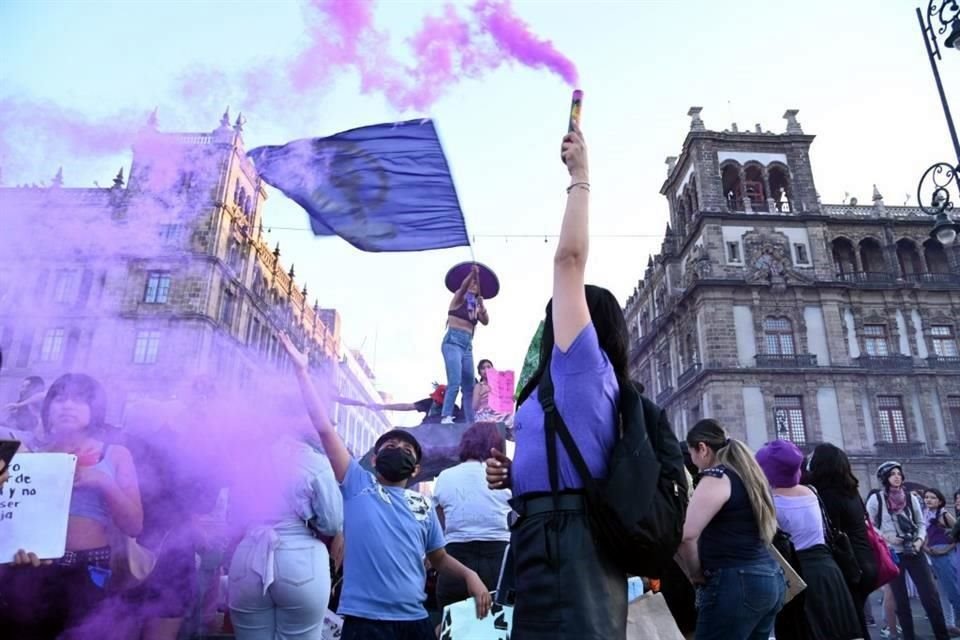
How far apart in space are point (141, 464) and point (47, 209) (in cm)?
214

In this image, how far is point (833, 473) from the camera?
4.91m

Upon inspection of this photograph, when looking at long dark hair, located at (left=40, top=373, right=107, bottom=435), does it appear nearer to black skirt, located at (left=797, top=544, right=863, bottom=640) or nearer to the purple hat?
the purple hat

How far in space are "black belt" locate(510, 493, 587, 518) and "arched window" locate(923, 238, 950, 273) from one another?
45.2 metres

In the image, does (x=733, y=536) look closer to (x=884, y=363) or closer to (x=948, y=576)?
(x=948, y=576)

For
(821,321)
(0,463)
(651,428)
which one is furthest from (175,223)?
(821,321)

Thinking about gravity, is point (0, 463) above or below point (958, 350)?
below

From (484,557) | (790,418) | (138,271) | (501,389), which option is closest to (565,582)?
(484,557)

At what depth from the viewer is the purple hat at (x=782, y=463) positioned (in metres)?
4.31

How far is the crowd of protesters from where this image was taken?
207cm

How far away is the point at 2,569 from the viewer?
3.05 metres

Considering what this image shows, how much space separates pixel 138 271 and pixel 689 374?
3538 centimetres

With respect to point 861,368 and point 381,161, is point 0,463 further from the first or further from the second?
point 861,368

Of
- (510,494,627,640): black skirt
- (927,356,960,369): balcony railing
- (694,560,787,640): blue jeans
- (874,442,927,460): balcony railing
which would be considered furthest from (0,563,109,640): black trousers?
(927,356,960,369): balcony railing

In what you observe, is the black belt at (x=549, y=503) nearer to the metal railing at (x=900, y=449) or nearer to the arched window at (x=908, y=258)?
the metal railing at (x=900, y=449)
